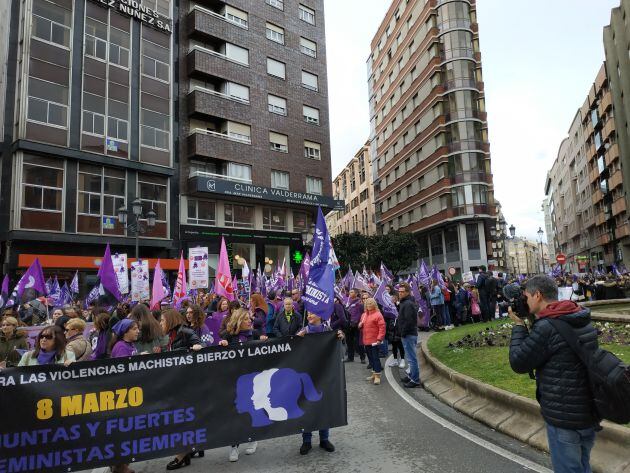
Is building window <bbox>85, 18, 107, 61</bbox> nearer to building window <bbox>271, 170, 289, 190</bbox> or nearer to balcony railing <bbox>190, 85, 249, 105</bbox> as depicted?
balcony railing <bbox>190, 85, 249, 105</bbox>

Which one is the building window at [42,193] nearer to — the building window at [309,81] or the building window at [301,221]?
the building window at [301,221]

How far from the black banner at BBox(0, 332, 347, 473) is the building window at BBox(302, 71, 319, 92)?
34.5 metres

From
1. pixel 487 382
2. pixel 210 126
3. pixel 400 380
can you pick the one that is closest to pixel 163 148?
pixel 210 126

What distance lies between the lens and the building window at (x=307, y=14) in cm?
3841

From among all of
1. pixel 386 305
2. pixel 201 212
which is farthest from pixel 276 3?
pixel 386 305

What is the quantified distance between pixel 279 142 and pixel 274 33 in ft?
29.1

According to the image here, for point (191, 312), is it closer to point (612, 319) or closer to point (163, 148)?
point (612, 319)

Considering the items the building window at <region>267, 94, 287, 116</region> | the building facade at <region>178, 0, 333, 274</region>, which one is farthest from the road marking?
the building window at <region>267, 94, 287, 116</region>

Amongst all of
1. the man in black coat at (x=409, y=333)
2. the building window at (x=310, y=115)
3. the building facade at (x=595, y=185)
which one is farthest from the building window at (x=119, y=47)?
the building facade at (x=595, y=185)

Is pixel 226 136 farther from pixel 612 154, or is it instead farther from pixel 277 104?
pixel 612 154

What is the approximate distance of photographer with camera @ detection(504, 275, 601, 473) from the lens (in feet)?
9.73

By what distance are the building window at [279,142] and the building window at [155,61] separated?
8.36 m

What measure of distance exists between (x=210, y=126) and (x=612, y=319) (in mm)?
27165

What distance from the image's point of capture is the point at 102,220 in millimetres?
25031
